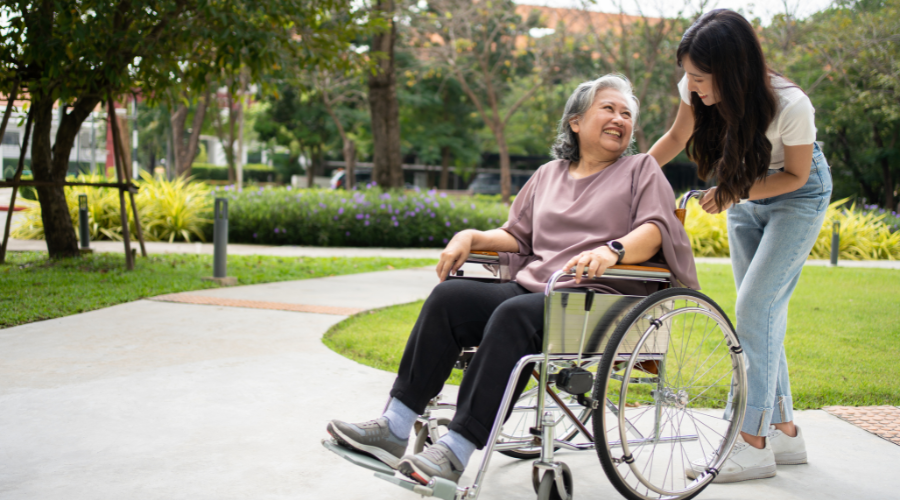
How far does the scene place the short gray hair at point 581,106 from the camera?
8.61 feet

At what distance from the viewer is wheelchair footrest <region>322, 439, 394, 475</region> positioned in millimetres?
2122

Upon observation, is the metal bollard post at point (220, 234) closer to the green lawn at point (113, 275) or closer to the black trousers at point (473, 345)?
the green lawn at point (113, 275)

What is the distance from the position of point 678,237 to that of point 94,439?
2.17 meters

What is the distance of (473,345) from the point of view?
2.43 metres

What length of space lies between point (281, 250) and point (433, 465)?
837 centimetres

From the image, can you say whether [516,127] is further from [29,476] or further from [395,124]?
[29,476]

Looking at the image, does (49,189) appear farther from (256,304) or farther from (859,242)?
(859,242)

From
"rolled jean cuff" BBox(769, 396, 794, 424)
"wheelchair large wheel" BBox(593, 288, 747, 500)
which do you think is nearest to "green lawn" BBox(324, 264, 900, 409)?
"rolled jean cuff" BBox(769, 396, 794, 424)

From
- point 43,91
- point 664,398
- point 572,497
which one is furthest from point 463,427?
point 43,91

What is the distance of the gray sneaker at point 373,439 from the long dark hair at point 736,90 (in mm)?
1345

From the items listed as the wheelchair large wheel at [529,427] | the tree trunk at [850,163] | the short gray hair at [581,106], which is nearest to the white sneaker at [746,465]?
the wheelchair large wheel at [529,427]

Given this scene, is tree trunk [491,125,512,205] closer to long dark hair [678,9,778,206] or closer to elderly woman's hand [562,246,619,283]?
long dark hair [678,9,778,206]

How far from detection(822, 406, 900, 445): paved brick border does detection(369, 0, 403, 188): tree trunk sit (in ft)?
33.3

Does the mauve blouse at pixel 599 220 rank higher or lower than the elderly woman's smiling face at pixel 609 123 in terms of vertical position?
lower
